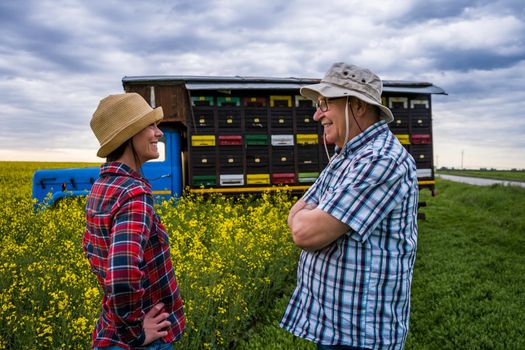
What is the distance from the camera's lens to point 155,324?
206 centimetres

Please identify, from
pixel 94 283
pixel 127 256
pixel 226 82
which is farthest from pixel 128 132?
pixel 226 82

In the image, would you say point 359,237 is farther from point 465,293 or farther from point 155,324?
point 465,293

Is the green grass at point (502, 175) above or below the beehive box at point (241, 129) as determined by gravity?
below

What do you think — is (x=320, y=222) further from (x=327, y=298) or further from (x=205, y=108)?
(x=205, y=108)

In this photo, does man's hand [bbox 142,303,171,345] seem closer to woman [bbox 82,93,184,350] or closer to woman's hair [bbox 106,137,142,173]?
woman [bbox 82,93,184,350]

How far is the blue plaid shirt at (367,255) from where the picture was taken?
6.27ft

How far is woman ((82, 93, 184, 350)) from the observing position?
1854 millimetres

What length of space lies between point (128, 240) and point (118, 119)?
580 millimetres

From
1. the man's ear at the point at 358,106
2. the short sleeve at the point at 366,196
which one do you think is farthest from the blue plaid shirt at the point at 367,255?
the man's ear at the point at 358,106

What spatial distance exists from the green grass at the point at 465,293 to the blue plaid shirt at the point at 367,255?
2.98m

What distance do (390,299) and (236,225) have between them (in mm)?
5077

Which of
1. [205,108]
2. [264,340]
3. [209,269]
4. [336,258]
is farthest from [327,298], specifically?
[205,108]

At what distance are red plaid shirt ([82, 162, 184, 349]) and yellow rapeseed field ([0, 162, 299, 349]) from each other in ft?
5.19

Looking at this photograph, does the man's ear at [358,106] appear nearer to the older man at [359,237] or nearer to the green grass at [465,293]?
the older man at [359,237]
